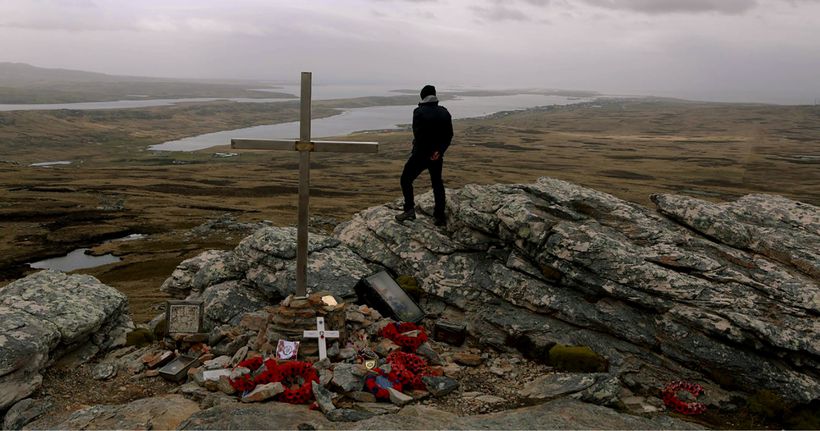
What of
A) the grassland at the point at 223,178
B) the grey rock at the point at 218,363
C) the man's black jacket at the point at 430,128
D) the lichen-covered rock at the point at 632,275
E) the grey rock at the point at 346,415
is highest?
the man's black jacket at the point at 430,128

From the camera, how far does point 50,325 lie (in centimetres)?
1227

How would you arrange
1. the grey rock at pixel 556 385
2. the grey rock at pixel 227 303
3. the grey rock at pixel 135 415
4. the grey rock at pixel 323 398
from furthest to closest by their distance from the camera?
the grey rock at pixel 227 303 < the grey rock at pixel 556 385 < the grey rock at pixel 323 398 < the grey rock at pixel 135 415

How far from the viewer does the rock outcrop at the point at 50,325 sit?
10.8m

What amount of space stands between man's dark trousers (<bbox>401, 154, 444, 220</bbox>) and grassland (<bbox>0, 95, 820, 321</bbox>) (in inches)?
762

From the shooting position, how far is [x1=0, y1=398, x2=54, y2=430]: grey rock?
395 inches

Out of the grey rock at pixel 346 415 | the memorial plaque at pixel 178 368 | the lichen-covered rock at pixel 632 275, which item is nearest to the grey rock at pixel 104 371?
the memorial plaque at pixel 178 368

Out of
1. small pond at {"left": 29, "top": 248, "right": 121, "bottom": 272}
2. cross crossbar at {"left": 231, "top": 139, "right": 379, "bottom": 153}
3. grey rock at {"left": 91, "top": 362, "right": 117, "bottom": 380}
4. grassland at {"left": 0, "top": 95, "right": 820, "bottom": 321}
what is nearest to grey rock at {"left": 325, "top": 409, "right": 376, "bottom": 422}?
grey rock at {"left": 91, "top": 362, "right": 117, "bottom": 380}

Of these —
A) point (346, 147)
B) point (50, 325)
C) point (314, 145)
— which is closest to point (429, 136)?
point (346, 147)

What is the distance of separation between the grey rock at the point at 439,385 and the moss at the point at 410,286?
3.99m

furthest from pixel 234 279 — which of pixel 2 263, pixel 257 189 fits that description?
pixel 257 189

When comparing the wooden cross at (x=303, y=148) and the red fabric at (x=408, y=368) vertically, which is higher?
the wooden cross at (x=303, y=148)

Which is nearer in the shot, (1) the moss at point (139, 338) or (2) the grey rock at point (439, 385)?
(2) the grey rock at point (439, 385)

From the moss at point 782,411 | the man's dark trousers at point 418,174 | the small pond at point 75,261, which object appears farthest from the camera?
the small pond at point 75,261

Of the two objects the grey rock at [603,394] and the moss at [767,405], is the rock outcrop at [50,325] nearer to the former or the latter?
the grey rock at [603,394]
